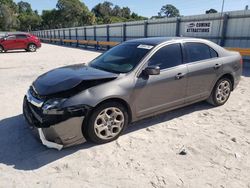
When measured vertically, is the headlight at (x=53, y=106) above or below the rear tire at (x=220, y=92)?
above

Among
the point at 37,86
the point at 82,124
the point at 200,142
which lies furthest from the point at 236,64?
the point at 37,86

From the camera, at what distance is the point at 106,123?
380 cm

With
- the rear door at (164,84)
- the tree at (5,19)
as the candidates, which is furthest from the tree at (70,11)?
the rear door at (164,84)

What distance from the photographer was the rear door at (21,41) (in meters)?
20.6

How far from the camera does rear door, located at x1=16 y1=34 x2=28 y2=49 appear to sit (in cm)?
2061

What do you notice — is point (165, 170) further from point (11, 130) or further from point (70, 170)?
point (11, 130)

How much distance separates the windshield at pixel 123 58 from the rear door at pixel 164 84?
242 mm

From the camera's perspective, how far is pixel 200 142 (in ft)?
13.0

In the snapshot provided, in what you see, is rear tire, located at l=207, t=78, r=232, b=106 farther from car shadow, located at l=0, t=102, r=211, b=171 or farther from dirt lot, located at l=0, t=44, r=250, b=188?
car shadow, located at l=0, t=102, r=211, b=171

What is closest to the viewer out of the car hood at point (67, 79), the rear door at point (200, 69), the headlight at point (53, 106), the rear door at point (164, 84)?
the headlight at point (53, 106)

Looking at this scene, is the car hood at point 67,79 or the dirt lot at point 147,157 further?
the car hood at point 67,79

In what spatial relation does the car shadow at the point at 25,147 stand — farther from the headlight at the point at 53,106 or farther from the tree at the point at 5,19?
the tree at the point at 5,19

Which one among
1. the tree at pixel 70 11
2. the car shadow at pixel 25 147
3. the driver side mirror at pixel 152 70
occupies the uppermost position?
the tree at pixel 70 11

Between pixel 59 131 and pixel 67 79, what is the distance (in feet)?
2.76
